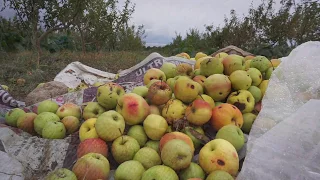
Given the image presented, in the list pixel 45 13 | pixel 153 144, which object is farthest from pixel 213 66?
pixel 45 13

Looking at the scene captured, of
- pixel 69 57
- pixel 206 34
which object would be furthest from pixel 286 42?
pixel 69 57

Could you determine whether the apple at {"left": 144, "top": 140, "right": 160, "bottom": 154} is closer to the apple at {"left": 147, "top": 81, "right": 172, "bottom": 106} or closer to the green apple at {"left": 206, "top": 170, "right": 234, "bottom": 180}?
the apple at {"left": 147, "top": 81, "right": 172, "bottom": 106}

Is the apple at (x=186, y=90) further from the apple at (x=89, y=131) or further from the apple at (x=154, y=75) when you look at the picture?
the apple at (x=89, y=131)

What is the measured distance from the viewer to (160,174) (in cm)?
142

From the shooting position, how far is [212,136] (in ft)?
6.39

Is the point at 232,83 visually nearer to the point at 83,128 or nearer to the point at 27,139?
the point at 83,128

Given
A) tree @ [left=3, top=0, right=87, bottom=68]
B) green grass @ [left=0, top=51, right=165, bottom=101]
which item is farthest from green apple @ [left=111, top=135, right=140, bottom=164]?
tree @ [left=3, top=0, right=87, bottom=68]

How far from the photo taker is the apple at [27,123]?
2117 mm

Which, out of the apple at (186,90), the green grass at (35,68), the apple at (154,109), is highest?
the apple at (186,90)

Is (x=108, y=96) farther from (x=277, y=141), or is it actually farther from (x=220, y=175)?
(x=277, y=141)

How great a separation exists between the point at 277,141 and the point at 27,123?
5.82 feet

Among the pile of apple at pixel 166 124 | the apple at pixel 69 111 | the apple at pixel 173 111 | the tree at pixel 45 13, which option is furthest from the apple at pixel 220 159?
the tree at pixel 45 13

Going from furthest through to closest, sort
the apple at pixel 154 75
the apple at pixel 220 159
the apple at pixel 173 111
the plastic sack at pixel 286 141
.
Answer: the apple at pixel 154 75 < the apple at pixel 173 111 < the apple at pixel 220 159 < the plastic sack at pixel 286 141

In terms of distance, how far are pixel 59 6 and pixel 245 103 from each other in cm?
669
